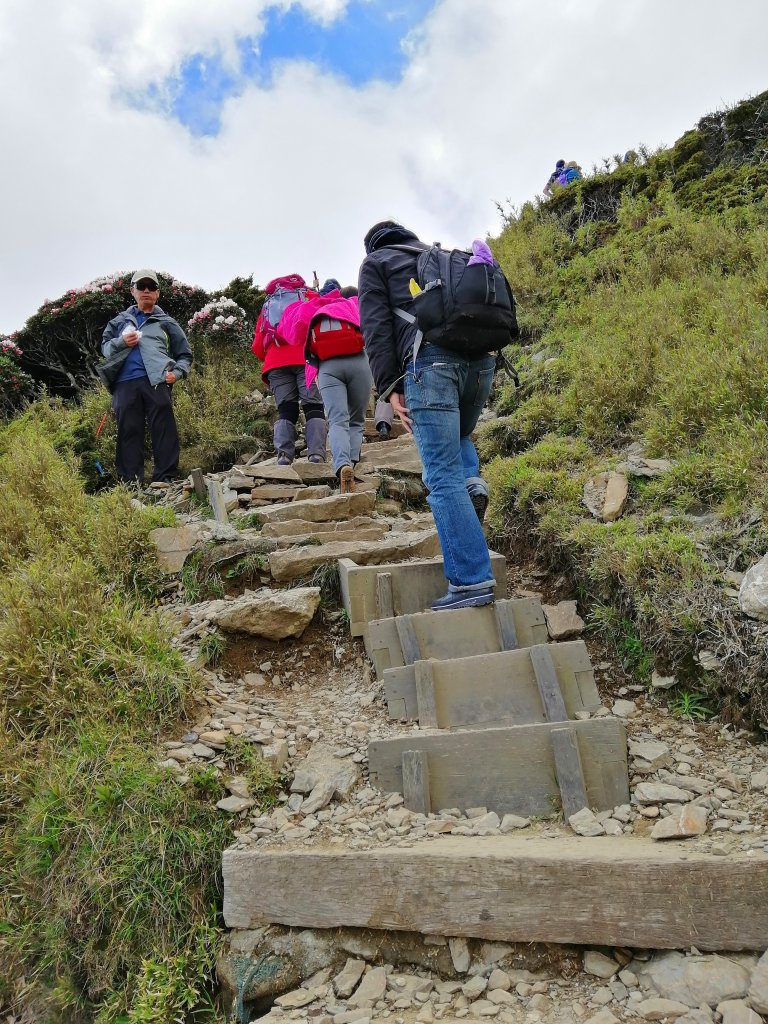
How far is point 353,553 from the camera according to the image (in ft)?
14.5

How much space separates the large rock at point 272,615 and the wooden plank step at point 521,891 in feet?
4.80

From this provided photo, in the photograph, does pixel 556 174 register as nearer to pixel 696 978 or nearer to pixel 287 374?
pixel 287 374

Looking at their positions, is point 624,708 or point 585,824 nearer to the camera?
point 585,824

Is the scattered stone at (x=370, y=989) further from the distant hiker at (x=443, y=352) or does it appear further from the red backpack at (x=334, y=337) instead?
the red backpack at (x=334, y=337)

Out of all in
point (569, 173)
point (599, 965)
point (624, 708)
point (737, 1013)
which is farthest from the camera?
point (569, 173)

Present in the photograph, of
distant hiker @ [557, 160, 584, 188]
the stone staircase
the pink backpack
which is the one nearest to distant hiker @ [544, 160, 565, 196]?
distant hiker @ [557, 160, 584, 188]

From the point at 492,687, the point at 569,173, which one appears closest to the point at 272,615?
the point at 492,687

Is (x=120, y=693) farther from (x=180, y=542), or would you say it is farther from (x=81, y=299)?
(x=81, y=299)

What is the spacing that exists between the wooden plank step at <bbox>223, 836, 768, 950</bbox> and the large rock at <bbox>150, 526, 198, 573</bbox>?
231 cm

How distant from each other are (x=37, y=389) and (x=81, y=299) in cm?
141

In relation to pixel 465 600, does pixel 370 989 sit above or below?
below

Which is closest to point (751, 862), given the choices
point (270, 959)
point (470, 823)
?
point (470, 823)

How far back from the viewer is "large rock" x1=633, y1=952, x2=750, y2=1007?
1.93m

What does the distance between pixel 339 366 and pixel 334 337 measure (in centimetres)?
23
